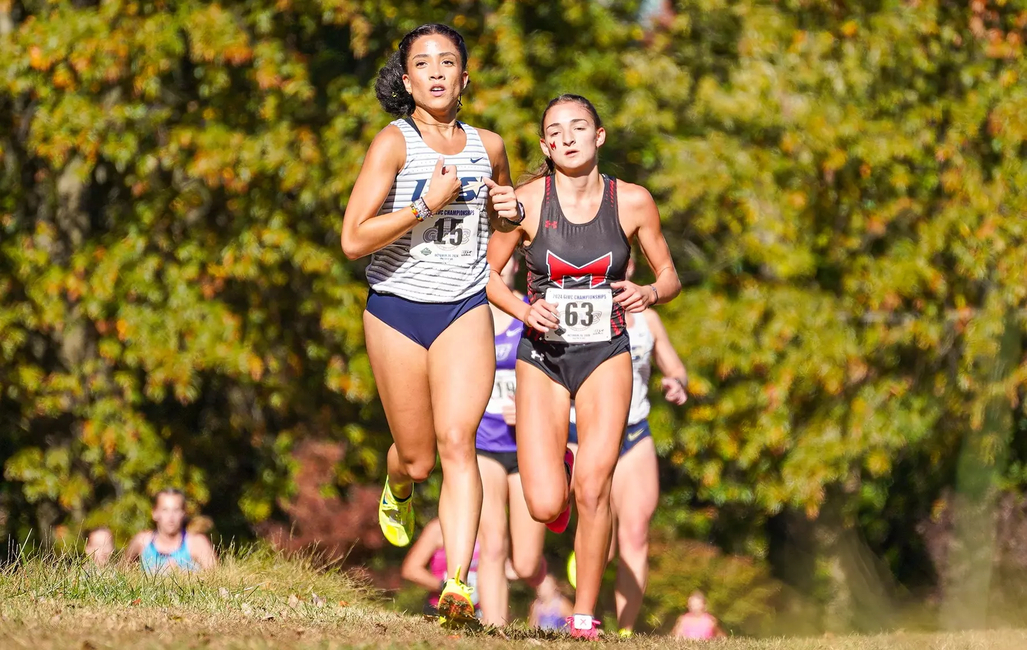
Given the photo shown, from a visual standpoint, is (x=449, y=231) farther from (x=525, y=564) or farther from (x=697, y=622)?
(x=697, y=622)

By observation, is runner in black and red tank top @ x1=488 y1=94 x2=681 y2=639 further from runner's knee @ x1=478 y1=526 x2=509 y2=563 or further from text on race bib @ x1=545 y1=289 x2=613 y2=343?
runner's knee @ x1=478 y1=526 x2=509 y2=563

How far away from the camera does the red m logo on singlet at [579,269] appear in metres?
5.45

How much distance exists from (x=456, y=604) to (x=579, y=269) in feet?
4.79

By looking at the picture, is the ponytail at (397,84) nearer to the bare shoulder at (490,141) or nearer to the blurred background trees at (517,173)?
the bare shoulder at (490,141)

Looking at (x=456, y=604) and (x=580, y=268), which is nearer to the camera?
(x=456, y=604)

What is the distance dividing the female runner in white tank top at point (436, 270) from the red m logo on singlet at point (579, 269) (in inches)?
12.3

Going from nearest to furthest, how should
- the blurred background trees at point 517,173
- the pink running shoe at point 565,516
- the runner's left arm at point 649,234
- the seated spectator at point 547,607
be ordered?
1. the runner's left arm at point 649,234
2. the pink running shoe at point 565,516
3. the seated spectator at point 547,607
4. the blurred background trees at point 517,173

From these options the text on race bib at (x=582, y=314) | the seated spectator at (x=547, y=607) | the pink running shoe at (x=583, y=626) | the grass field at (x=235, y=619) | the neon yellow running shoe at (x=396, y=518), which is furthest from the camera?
the seated spectator at (x=547, y=607)

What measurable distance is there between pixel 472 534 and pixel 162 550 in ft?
12.9

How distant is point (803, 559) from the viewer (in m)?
14.1

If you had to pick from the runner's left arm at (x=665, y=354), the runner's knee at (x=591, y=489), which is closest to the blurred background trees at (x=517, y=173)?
the runner's left arm at (x=665, y=354)

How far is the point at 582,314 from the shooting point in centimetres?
541

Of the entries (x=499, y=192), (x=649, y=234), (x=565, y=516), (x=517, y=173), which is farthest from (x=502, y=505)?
(x=517, y=173)

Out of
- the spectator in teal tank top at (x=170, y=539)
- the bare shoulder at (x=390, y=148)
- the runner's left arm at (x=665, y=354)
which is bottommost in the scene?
the spectator in teal tank top at (x=170, y=539)
